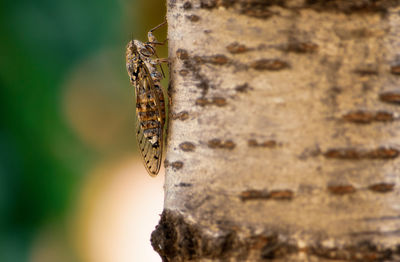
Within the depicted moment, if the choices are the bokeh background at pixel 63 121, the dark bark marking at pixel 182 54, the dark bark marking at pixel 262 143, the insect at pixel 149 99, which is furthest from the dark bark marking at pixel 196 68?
the bokeh background at pixel 63 121

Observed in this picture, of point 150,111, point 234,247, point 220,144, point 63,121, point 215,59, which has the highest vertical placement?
point 215,59

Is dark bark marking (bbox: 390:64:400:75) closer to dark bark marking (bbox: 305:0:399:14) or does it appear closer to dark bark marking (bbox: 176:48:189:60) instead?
dark bark marking (bbox: 305:0:399:14)

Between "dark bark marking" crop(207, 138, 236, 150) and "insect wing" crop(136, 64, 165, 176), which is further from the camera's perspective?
"insect wing" crop(136, 64, 165, 176)

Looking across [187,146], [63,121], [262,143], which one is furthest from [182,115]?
[63,121]

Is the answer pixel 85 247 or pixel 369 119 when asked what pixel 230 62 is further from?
pixel 85 247

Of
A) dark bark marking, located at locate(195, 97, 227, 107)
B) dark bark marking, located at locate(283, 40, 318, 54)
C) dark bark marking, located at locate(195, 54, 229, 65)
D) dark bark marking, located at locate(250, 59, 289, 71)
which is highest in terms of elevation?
dark bark marking, located at locate(283, 40, 318, 54)

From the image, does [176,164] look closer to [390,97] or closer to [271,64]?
[271,64]

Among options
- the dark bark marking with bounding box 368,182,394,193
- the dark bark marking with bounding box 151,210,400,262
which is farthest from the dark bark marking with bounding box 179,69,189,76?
the dark bark marking with bounding box 368,182,394,193
